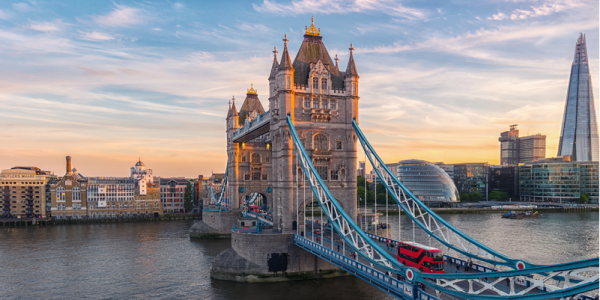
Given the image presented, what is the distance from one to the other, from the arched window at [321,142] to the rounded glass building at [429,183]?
104m

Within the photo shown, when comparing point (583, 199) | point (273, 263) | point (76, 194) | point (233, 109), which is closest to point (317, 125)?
point (273, 263)

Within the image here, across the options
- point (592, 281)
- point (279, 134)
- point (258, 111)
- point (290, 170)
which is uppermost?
point (258, 111)

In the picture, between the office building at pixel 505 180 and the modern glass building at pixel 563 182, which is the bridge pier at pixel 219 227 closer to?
the modern glass building at pixel 563 182

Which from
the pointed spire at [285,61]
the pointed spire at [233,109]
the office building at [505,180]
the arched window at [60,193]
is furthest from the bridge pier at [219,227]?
the office building at [505,180]

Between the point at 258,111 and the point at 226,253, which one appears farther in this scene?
the point at 258,111

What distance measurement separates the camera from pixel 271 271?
145 ft

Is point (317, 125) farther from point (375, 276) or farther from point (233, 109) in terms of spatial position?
point (233, 109)

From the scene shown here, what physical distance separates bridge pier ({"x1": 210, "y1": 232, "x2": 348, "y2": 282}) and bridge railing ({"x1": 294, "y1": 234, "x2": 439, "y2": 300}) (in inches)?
158

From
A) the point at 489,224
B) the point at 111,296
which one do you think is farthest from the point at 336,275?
the point at 489,224

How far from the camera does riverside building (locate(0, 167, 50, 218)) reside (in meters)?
115

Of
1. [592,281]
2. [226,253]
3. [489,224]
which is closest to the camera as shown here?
[592,281]

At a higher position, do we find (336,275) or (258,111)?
(258,111)

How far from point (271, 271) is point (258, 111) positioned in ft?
152

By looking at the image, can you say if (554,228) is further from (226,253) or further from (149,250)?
(149,250)
